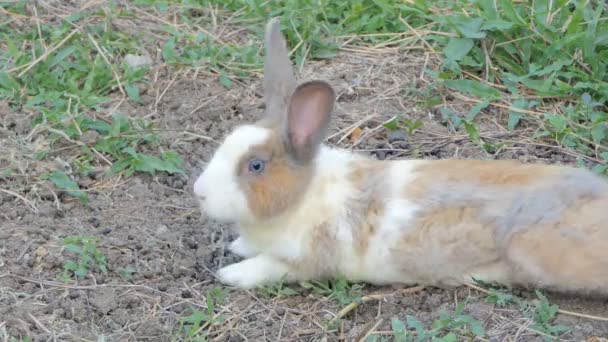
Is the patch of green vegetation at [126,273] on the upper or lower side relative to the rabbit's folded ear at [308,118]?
lower

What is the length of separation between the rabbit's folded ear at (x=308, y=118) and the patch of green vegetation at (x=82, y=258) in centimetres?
100

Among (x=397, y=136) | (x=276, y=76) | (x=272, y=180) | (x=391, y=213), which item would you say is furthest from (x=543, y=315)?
(x=397, y=136)

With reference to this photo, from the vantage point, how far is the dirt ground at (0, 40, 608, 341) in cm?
452

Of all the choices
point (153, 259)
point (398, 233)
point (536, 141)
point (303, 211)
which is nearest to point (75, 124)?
point (153, 259)

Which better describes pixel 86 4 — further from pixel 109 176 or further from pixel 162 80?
pixel 109 176

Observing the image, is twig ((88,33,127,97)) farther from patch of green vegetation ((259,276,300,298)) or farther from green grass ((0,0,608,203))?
patch of green vegetation ((259,276,300,298))

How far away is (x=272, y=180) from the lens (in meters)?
4.76

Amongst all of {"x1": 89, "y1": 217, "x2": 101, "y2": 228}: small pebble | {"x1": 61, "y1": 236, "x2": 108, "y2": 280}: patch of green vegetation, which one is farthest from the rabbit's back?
{"x1": 89, "y1": 217, "x2": 101, "y2": 228}: small pebble

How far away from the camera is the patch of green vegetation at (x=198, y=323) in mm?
4441

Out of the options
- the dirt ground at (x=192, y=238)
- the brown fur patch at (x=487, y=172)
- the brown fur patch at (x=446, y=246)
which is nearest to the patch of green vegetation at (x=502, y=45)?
the dirt ground at (x=192, y=238)

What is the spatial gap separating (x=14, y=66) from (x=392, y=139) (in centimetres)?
231

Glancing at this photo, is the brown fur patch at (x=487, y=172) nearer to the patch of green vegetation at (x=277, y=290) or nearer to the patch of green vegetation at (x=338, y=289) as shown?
the patch of green vegetation at (x=338, y=289)

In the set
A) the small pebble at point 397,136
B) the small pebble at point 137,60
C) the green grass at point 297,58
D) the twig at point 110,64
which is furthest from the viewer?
the small pebble at point 137,60

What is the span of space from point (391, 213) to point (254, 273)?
0.68 metres
